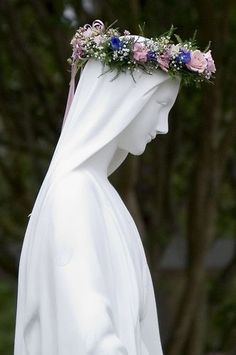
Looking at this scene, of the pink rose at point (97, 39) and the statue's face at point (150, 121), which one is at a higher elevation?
the pink rose at point (97, 39)

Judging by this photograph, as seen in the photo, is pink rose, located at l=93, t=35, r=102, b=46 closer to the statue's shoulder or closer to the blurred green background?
the statue's shoulder

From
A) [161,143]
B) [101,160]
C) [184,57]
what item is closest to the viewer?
[101,160]

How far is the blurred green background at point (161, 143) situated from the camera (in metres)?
12.7

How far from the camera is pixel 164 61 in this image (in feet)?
19.7

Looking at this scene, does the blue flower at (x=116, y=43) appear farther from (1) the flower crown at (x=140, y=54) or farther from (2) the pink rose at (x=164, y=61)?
(2) the pink rose at (x=164, y=61)

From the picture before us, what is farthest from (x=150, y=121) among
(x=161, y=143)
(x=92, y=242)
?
(x=161, y=143)

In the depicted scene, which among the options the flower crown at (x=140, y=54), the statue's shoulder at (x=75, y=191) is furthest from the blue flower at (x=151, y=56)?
the statue's shoulder at (x=75, y=191)

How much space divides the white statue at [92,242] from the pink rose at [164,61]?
0.03 m

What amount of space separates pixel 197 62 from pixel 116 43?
34cm

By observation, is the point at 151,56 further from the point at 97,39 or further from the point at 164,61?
the point at 97,39

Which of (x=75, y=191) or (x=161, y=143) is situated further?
(x=161, y=143)

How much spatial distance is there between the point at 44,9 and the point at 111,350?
7987mm

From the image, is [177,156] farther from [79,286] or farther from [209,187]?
[79,286]

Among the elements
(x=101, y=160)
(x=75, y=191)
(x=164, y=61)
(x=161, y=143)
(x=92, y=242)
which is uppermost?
(x=161, y=143)
